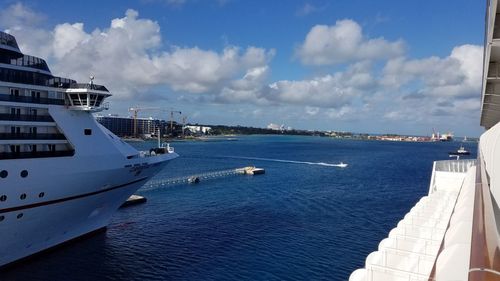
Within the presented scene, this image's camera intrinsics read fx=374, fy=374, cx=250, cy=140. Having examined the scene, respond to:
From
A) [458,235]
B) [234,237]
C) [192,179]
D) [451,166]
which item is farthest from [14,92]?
[192,179]

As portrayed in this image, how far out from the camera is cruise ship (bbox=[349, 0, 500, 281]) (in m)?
3.79

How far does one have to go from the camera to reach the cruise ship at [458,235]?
379 centimetres

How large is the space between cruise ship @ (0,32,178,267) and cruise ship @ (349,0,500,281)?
17.6 m

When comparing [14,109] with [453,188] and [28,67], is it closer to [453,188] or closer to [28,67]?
[28,67]

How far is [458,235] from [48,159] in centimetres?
2049

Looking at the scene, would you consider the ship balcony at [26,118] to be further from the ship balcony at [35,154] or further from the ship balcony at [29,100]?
the ship balcony at [35,154]

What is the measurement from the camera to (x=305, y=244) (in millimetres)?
27438

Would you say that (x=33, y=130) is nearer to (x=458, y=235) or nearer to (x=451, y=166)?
(x=458, y=235)

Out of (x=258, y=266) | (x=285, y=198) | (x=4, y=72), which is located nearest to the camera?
(x=4, y=72)

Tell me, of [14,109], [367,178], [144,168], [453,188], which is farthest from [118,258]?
[367,178]

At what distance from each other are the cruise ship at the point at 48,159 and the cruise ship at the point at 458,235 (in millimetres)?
17621

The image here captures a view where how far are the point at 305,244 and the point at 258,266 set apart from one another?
18.5ft

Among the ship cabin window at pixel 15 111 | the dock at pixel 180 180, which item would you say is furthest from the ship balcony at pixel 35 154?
the dock at pixel 180 180

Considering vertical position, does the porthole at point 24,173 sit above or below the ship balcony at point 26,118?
below
